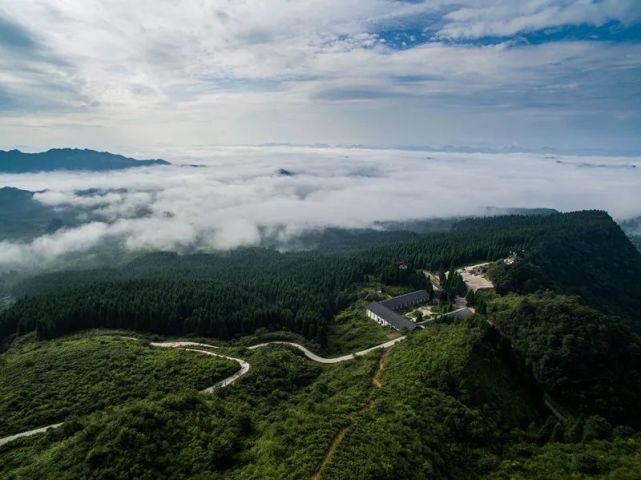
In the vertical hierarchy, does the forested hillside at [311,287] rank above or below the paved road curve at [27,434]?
below

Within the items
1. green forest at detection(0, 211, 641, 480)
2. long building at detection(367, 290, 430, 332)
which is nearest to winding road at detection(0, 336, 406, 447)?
green forest at detection(0, 211, 641, 480)

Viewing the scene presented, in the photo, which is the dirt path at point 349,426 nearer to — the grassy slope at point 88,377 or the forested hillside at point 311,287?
the grassy slope at point 88,377

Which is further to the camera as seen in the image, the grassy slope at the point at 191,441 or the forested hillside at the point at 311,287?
the forested hillside at the point at 311,287

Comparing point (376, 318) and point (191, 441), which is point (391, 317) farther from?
point (191, 441)

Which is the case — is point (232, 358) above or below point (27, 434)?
below

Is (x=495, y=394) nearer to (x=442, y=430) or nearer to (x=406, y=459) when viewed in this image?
(x=442, y=430)

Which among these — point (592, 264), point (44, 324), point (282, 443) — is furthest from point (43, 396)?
point (592, 264)

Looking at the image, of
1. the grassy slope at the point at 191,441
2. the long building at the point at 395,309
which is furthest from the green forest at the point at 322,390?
the long building at the point at 395,309

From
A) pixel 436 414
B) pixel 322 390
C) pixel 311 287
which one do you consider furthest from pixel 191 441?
pixel 311 287
